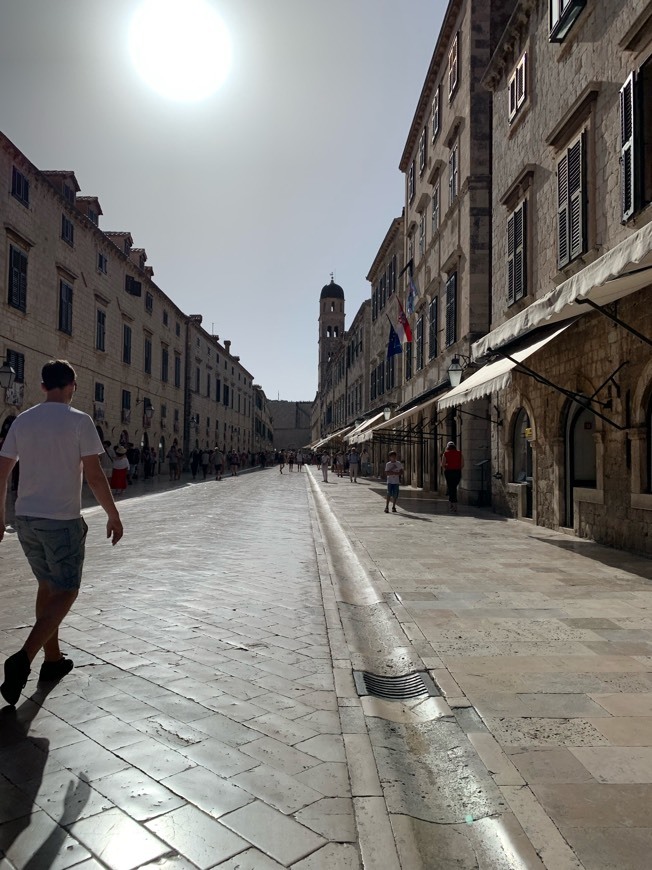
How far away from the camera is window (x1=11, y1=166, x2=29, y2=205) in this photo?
19875 mm

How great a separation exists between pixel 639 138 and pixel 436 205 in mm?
14028

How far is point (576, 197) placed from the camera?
10031 mm

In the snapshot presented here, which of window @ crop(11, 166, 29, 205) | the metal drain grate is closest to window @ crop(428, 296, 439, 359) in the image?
window @ crop(11, 166, 29, 205)

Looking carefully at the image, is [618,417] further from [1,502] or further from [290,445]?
[290,445]

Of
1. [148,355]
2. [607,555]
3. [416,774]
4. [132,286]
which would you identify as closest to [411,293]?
[607,555]

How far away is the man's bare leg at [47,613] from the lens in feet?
11.2

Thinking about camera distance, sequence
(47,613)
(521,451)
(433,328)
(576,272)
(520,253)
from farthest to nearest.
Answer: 1. (433,328)
2. (521,451)
3. (520,253)
4. (576,272)
5. (47,613)

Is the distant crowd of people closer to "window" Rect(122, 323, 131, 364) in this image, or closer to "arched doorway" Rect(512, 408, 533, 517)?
"window" Rect(122, 323, 131, 364)

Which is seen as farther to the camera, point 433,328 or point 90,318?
point 90,318

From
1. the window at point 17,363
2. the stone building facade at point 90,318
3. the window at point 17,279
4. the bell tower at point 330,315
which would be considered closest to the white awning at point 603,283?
the stone building facade at point 90,318

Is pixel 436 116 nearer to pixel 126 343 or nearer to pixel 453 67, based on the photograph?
pixel 453 67

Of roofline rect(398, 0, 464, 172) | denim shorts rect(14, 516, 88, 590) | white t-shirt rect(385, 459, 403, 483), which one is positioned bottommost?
denim shorts rect(14, 516, 88, 590)

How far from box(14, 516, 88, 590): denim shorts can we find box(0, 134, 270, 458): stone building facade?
16.9 metres

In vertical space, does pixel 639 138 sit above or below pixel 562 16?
below
